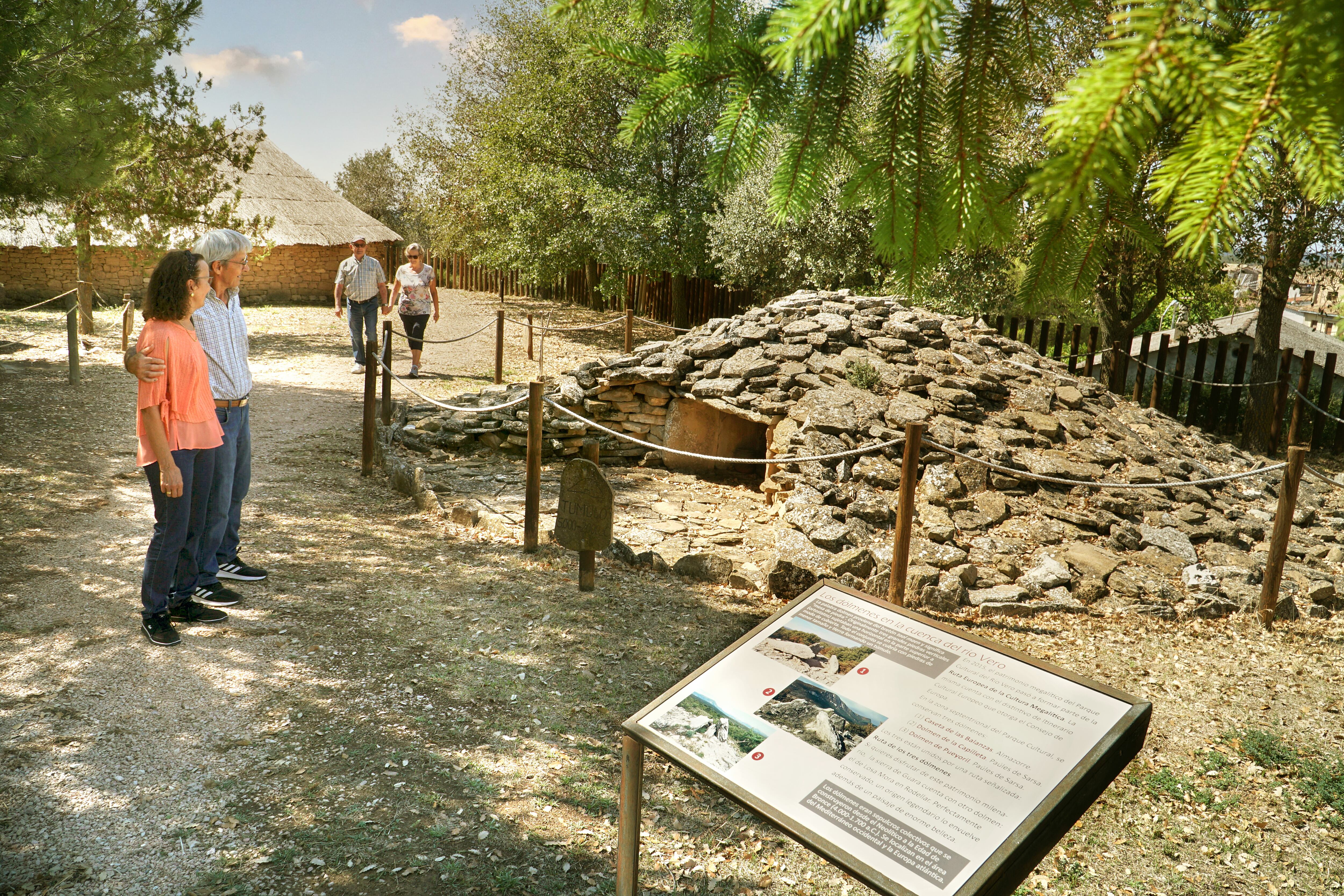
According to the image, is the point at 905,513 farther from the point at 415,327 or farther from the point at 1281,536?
the point at 415,327

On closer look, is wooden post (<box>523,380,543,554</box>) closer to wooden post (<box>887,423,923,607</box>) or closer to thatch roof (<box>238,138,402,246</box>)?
wooden post (<box>887,423,923,607</box>)

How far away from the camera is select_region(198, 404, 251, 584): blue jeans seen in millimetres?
4207

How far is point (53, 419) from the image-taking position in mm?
8109

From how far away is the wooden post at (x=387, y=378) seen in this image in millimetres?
8031

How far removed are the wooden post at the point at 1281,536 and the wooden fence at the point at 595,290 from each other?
11.4 meters

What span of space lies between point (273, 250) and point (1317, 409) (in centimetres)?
1911

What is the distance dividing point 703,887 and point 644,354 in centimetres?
683

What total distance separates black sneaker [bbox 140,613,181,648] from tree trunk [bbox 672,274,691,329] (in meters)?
13.0

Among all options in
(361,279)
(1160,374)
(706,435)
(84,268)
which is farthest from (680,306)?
(84,268)

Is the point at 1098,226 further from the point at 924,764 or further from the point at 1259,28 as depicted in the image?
the point at 924,764

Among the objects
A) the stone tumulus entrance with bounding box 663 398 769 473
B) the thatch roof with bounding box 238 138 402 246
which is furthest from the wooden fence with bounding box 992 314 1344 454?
the thatch roof with bounding box 238 138 402 246

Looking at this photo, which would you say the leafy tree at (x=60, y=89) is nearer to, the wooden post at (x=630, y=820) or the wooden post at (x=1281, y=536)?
the wooden post at (x=630, y=820)

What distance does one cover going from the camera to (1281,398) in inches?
377

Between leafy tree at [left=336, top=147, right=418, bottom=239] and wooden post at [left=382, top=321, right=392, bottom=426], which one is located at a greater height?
leafy tree at [left=336, top=147, right=418, bottom=239]
